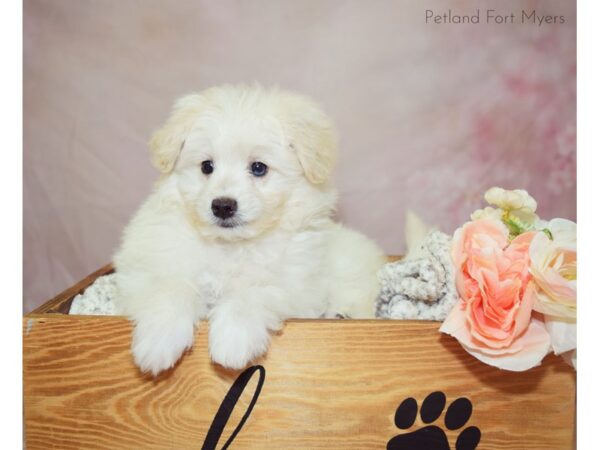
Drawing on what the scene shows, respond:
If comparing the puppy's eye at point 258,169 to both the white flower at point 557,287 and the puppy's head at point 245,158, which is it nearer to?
Result: the puppy's head at point 245,158

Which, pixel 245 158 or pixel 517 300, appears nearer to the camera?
pixel 517 300

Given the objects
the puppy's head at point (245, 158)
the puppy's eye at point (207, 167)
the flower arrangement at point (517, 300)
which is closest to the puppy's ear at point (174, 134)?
the puppy's head at point (245, 158)

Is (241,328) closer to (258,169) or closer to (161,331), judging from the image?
(161,331)

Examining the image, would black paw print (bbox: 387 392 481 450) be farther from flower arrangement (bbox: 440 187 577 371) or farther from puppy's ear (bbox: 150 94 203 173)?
puppy's ear (bbox: 150 94 203 173)

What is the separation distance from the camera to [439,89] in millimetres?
3016

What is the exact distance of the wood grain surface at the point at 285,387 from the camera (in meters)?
2.10

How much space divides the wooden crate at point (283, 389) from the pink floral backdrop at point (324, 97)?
102 centimetres

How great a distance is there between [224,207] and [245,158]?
26 centimetres

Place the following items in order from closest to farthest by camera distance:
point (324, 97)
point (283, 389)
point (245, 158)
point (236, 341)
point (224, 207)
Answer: point (236, 341) → point (283, 389) → point (224, 207) → point (245, 158) → point (324, 97)

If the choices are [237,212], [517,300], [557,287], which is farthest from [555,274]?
[237,212]

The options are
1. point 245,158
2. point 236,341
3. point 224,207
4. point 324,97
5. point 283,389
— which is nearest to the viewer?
point 236,341

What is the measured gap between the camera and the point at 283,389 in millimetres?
2105

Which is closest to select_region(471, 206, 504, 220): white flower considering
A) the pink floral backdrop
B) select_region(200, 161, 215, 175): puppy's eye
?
the pink floral backdrop

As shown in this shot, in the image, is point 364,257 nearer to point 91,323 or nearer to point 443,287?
point 443,287
